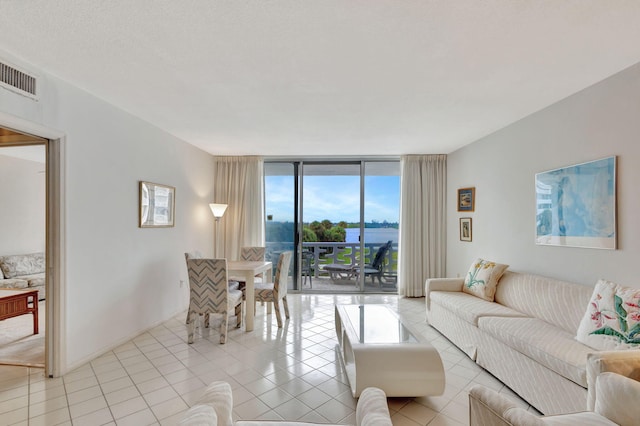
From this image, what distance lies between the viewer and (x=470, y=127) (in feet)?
12.6

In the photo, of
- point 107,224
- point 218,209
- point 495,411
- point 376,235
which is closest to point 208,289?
point 107,224

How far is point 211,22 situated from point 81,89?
1.79 metres

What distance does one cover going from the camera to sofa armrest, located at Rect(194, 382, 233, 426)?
1174mm

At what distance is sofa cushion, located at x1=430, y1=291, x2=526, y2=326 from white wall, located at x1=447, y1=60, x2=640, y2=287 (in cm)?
60

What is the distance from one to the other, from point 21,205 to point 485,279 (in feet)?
24.6

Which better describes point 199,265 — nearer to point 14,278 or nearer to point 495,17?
point 495,17

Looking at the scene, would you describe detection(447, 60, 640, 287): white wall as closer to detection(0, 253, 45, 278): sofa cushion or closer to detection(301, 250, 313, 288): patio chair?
detection(301, 250, 313, 288): patio chair

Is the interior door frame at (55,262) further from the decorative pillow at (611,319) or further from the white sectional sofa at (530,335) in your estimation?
the decorative pillow at (611,319)

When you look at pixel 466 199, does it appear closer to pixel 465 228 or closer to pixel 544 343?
pixel 465 228

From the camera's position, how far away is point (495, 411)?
1168 millimetres

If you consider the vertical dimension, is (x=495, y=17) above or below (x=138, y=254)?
above

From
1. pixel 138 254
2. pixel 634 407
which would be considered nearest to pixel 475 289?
pixel 634 407

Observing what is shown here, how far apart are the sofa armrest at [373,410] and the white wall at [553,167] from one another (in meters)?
2.33

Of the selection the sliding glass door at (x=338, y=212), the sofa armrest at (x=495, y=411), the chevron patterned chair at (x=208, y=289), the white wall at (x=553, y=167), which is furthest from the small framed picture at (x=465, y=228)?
the sofa armrest at (x=495, y=411)
